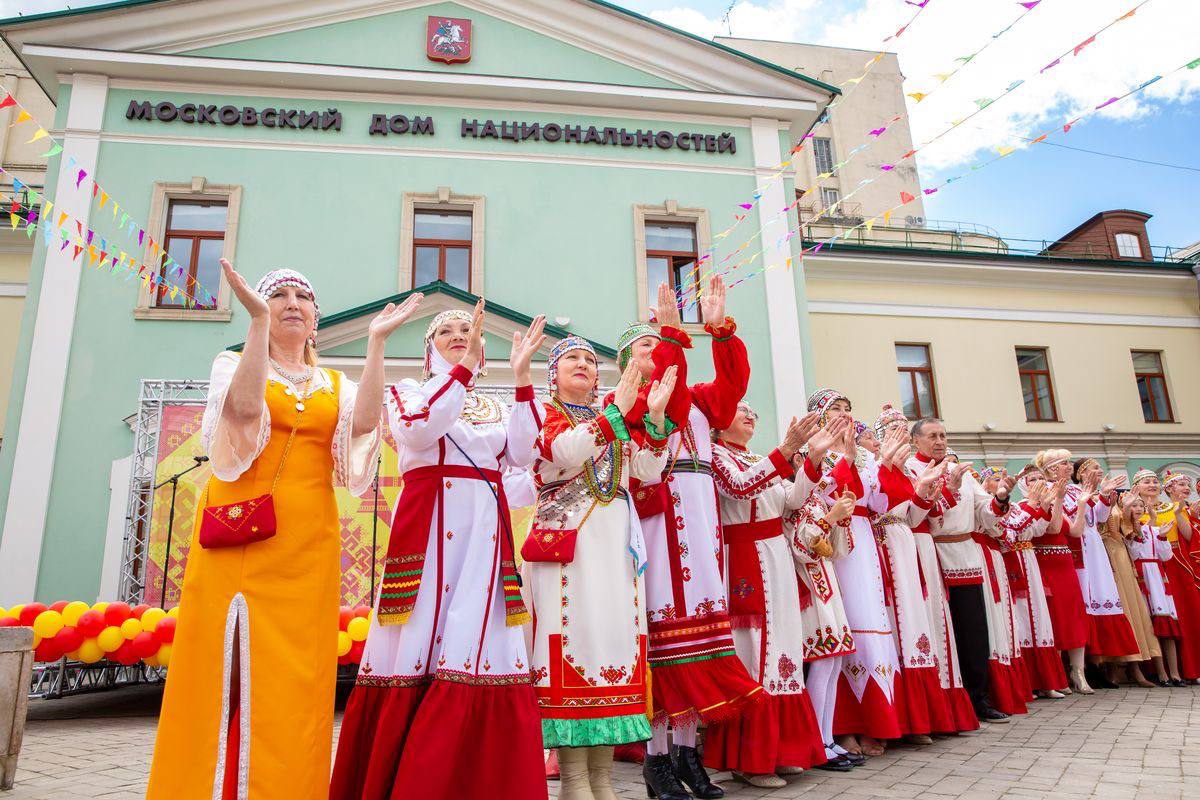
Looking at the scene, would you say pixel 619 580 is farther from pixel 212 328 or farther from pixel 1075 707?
pixel 212 328

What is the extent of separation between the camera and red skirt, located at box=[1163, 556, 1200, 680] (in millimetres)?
7852

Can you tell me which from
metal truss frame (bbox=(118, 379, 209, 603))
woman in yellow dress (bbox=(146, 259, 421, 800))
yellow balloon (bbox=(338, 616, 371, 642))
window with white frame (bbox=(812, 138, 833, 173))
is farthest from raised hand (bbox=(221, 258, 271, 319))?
window with white frame (bbox=(812, 138, 833, 173))

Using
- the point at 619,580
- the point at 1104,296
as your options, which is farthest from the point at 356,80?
the point at 1104,296

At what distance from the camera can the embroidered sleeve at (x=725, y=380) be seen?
3.97 meters

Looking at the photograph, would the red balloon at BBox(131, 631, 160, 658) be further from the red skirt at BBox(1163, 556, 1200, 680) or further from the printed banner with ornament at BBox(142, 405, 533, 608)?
the red skirt at BBox(1163, 556, 1200, 680)

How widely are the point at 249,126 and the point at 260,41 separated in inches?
61.3

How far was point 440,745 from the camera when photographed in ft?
7.98

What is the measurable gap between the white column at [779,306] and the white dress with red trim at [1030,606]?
526 cm

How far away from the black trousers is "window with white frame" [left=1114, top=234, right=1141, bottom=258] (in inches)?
777

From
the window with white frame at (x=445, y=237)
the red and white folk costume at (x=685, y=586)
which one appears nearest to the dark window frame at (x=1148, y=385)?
the window with white frame at (x=445, y=237)

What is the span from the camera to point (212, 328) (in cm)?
1103

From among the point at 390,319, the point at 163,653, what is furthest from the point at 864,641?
the point at 163,653

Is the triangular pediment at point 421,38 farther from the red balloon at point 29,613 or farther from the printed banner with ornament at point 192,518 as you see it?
the red balloon at point 29,613

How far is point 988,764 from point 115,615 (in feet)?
20.7
